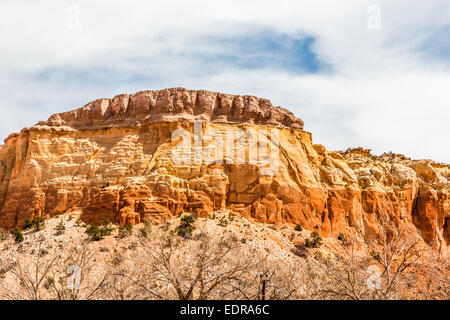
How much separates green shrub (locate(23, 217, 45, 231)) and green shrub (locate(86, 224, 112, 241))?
4762mm

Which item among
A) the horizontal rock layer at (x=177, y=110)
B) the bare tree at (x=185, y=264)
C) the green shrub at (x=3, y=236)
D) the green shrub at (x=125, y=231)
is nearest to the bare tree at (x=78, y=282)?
the bare tree at (x=185, y=264)

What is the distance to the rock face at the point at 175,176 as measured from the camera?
134ft

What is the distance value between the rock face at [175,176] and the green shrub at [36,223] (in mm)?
1171

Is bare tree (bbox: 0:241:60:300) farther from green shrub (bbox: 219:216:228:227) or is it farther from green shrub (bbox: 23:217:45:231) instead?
green shrub (bbox: 219:216:228:227)

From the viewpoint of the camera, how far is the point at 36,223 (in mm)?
40438

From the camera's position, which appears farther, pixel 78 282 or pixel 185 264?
pixel 185 264

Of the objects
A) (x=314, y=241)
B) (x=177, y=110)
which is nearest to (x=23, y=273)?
(x=177, y=110)

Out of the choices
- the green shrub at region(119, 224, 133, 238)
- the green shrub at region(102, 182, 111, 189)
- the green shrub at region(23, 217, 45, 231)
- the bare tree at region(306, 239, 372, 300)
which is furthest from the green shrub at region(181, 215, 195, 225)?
the green shrub at region(23, 217, 45, 231)

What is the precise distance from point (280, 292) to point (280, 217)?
51.2 ft

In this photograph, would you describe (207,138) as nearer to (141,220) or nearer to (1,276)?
Result: (141,220)

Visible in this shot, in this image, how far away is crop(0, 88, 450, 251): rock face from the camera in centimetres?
4075

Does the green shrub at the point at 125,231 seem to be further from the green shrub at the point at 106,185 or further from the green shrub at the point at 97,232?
the green shrub at the point at 106,185

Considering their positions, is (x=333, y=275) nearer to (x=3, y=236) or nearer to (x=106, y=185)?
(x=106, y=185)

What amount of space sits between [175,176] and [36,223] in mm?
12045
